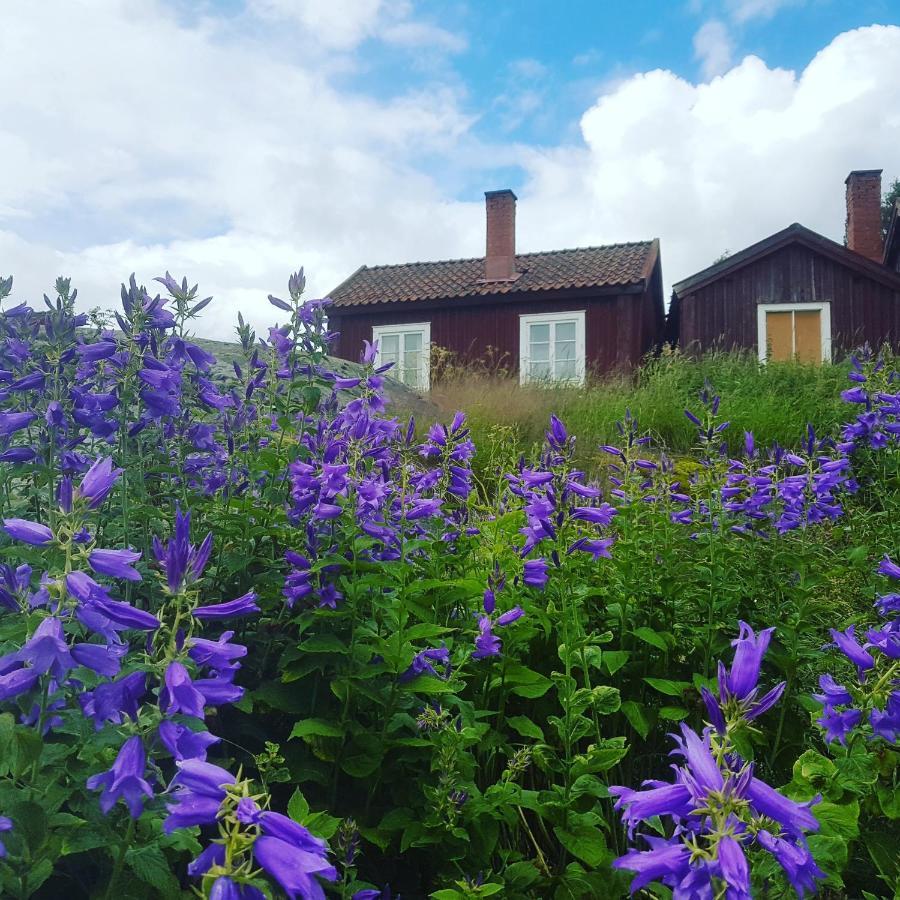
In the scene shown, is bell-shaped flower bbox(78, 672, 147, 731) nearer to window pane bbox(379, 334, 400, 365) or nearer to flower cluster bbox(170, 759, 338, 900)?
flower cluster bbox(170, 759, 338, 900)

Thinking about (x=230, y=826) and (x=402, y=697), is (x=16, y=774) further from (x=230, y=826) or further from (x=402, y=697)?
(x=402, y=697)

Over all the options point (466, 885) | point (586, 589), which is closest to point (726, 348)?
point (586, 589)

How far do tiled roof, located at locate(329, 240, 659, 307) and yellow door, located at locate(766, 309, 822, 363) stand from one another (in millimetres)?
3035

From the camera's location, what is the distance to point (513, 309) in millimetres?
19312

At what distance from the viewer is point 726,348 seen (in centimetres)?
1894

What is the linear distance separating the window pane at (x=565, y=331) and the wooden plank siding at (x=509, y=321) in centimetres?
31

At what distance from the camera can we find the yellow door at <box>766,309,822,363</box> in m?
18.9

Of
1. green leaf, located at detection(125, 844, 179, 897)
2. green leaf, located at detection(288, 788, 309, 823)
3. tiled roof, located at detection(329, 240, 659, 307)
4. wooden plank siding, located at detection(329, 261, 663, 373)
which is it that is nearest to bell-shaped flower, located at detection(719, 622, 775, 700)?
green leaf, located at detection(288, 788, 309, 823)

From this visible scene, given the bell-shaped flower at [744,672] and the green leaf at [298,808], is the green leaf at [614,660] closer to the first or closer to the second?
the green leaf at [298,808]

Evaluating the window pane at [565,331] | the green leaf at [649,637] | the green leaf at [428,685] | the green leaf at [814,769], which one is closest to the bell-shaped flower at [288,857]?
the green leaf at [428,685]

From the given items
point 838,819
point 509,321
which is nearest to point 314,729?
point 838,819

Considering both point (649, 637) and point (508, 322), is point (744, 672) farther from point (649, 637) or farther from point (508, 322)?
point (508, 322)

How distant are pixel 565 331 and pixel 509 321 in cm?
133

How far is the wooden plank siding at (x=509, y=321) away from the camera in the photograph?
18547 millimetres
